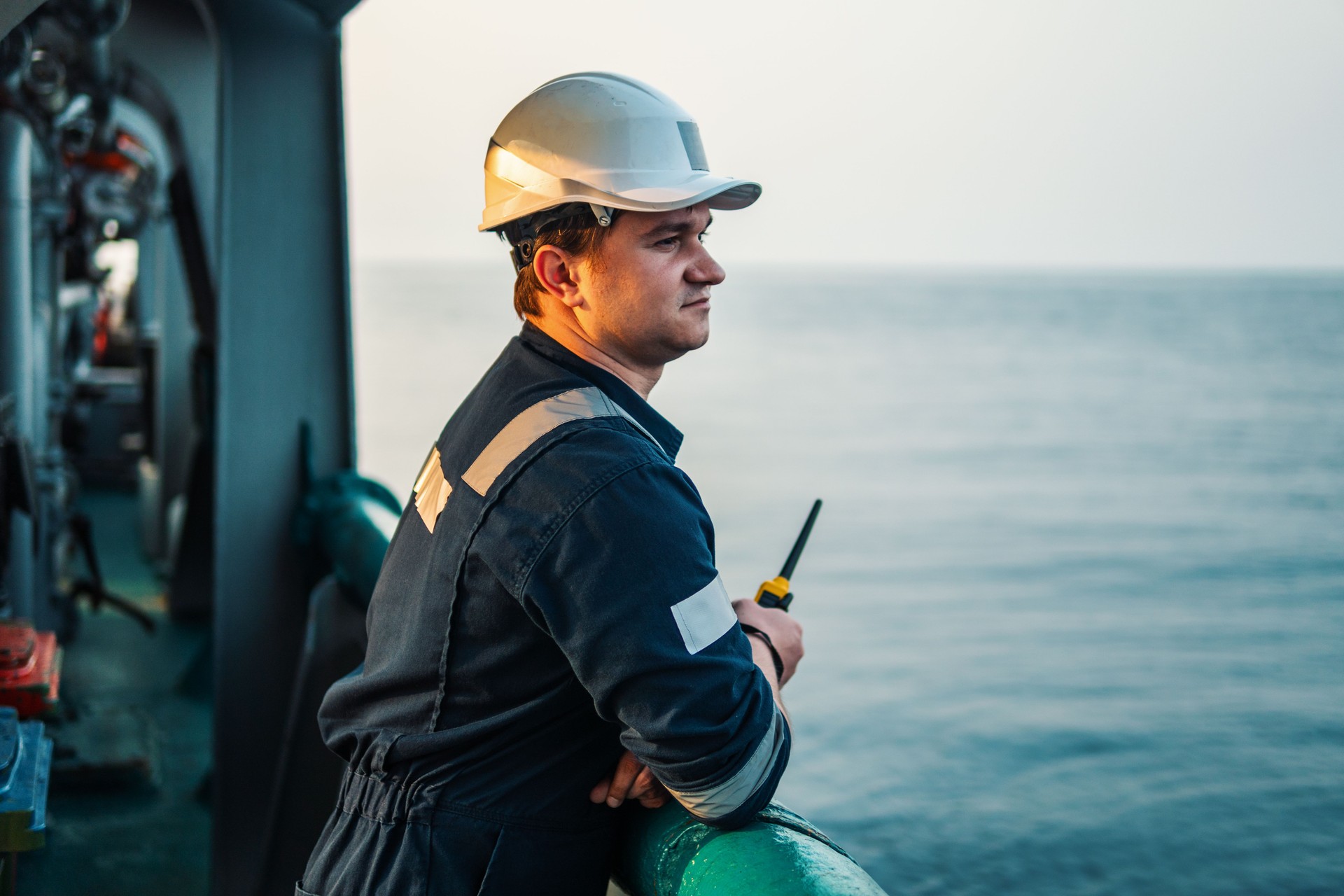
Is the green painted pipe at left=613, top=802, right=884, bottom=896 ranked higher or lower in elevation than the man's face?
lower

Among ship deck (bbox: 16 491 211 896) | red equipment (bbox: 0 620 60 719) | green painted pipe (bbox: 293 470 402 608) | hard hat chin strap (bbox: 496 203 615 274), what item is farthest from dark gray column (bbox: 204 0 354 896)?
hard hat chin strap (bbox: 496 203 615 274)

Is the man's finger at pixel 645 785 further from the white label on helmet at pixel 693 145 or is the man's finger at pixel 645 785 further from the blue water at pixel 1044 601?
the blue water at pixel 1044 601

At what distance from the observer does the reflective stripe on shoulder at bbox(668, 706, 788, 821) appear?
1262 millimetres

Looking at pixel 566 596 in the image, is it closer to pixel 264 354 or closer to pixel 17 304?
pixel 264 354

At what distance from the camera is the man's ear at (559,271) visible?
4.84 ft

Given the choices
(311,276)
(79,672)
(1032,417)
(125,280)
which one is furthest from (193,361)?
(1032,417)

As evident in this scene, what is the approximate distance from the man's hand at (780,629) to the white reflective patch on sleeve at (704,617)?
0.19 m

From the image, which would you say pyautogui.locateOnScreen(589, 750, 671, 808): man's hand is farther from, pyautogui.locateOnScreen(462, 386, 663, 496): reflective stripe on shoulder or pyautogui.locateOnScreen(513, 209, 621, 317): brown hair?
pyautogui.locateOnScreen(513, 209, 621, 317): brown hair

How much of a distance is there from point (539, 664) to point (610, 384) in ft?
1.07

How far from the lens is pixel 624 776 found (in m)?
1.37

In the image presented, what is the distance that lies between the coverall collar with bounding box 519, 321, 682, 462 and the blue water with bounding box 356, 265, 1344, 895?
343 centimetres

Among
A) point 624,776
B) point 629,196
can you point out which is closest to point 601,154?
point 629,196

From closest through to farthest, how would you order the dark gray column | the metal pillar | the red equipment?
the red equipment → the dark gray column → the metal pillar

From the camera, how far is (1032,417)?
21078 mm
